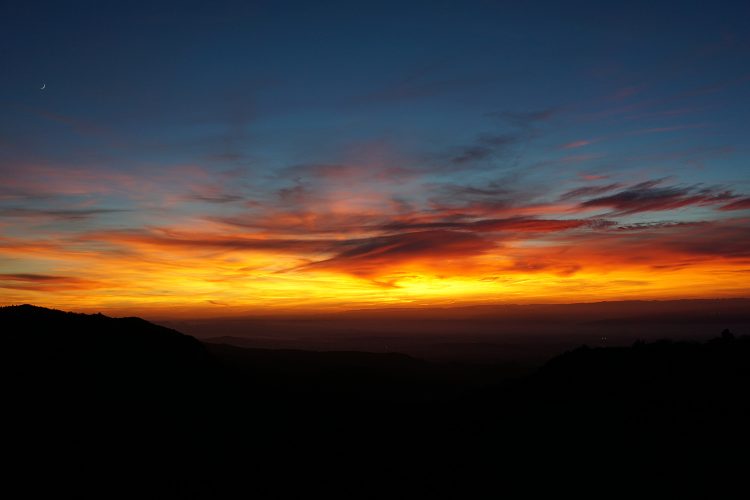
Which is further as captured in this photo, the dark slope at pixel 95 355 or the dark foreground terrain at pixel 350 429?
the dark slope at pixel 95 355

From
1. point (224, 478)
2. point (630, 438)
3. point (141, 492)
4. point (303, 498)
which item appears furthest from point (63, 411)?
point (630, 438)

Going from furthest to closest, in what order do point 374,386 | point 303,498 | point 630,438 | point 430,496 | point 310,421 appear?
point 374,386
point 310,421
point 303,498
point 430,496
point 630,438

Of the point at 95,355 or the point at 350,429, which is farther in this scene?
Result: the point at 350,429

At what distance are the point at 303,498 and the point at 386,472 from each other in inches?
241

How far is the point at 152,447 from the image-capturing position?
1224 inches

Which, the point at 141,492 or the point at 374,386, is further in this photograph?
the point at 374,386

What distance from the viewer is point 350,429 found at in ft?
144

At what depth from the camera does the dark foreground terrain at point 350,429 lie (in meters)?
24.5

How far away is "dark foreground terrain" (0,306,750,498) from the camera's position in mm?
24484

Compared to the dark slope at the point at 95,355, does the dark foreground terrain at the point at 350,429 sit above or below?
below

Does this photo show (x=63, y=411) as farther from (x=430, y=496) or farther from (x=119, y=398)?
(x=430, y=496)

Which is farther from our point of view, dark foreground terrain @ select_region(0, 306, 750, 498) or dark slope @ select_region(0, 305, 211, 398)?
dark slope @ select_region(0, 305, 211, 398)

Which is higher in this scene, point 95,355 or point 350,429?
point 95,355

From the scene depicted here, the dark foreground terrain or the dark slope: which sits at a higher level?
the dark slope
